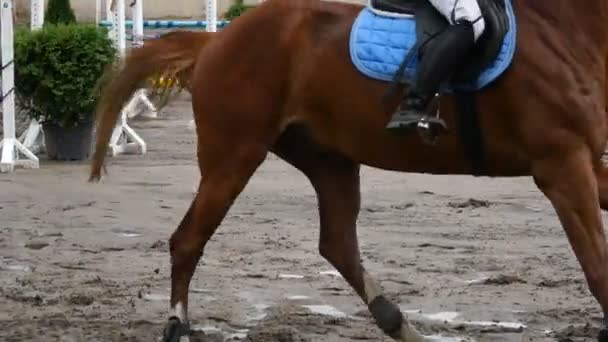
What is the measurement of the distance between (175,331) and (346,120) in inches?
52.5

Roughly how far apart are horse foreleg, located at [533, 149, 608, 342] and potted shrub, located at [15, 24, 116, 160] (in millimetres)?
8130

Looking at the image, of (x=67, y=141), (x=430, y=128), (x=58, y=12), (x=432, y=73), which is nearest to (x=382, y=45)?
(x=432, y=73)

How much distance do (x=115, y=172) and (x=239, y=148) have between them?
6.84m

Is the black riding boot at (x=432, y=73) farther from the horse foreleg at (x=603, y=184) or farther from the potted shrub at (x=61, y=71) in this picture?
the potted shrub at (x=61, y=71)

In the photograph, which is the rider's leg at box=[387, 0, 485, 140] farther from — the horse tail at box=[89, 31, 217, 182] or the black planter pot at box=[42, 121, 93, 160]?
the black planter pot at box=[42, 121, 93, 160]

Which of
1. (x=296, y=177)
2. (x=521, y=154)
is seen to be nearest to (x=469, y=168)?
(x=521, y=154)

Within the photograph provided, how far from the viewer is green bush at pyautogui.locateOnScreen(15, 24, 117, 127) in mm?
13414

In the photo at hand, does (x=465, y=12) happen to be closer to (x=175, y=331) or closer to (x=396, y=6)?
(x=396, y=6)

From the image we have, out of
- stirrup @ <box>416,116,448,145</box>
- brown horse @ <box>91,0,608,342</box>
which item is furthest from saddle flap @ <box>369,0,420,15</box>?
stirrup @ <box>416,116,448,145</box>

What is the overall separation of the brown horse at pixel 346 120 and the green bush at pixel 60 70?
249 inches

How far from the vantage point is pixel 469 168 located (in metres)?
6.21

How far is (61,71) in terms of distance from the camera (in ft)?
43.9

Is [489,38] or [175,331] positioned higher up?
[489,38]

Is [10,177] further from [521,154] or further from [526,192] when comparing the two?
[521,154]
